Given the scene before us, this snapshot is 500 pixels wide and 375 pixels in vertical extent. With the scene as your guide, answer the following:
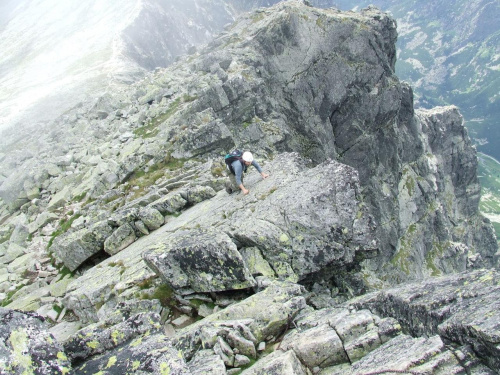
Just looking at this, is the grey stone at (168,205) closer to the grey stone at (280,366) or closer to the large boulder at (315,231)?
the large boulder at (315,231)

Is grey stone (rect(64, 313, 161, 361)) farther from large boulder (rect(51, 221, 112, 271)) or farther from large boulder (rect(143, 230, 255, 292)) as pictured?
large boulder (rect(51, 221, 112, 271))

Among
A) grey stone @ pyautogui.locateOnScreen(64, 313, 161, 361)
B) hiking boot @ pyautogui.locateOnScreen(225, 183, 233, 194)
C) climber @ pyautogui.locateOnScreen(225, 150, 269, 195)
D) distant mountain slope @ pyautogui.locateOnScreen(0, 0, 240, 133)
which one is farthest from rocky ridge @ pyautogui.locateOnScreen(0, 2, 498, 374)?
distant mountain slope @ pyautogui.locateOnScreen(0, 0, 240, 133)

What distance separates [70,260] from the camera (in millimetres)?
24359

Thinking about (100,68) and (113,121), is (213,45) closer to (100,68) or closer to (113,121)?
(113,121)

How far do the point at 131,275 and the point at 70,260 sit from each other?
8365 mm

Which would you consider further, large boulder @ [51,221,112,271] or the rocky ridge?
large boulder @ [51,221,112,271]

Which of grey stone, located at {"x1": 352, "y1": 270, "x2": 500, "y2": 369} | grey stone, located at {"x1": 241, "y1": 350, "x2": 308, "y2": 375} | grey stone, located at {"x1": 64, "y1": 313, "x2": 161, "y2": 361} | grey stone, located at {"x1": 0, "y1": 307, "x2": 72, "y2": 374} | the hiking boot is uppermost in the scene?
grey stone, located at {"x1": 0, "y1": 307, "x2": 72, "y2": 374}

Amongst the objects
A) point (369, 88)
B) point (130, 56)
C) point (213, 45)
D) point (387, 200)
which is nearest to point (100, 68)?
point (130, 56)

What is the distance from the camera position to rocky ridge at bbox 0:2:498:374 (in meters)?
10.9

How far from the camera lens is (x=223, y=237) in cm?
1590

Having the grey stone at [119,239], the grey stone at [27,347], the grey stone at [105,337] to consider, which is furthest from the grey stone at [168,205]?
the grey stone at [27,347]

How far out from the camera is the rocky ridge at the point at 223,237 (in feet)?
35.6

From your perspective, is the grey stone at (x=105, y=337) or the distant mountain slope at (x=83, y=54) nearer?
the grey stone at (x=105, y=337)

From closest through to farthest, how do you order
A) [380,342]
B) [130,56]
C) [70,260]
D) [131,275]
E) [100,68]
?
[380,342], [131,275], [70,260], [100,68], [130,56]
